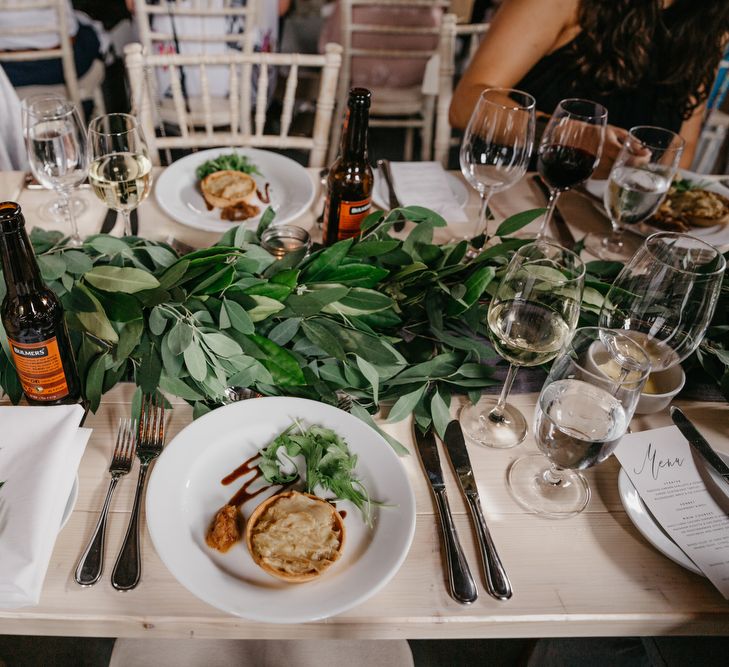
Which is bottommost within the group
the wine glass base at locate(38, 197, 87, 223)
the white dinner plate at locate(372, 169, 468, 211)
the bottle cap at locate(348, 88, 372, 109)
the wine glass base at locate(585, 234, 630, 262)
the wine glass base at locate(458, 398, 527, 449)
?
the wine glass base at locate(458, 398, 527, 449)

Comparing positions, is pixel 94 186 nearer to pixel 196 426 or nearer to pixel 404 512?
pixel 196 426

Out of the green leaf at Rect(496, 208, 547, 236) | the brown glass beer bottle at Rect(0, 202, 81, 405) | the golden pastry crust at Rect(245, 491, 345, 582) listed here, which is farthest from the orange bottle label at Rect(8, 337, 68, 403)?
the green leaf at Rect(496, 208, 547, 236)

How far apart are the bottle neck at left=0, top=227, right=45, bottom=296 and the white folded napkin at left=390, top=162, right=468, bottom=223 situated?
75 cm

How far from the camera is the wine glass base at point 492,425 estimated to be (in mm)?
866

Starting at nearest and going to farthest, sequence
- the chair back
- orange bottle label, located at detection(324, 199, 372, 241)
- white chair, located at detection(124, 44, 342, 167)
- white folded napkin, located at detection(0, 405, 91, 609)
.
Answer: white folded napkin, located at detection(0, 405, 91, 609), orange bottle label, located at detection(324, 199, 372, 241), white chair, located at detection(124, 44, 342, 167), the chair back

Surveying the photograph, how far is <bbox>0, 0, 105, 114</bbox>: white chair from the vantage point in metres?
2.32

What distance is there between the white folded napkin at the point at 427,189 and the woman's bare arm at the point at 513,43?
15.0 inches

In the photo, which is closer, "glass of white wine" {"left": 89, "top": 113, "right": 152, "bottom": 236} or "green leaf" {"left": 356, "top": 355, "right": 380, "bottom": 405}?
"green leaf" {"left": 356, "top": 355, "right": 380, "bottom": 405}

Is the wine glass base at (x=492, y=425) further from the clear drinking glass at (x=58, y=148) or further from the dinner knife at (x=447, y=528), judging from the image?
the clear drinking glass at (x=58, y=148)

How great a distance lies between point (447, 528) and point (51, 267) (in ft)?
1.96

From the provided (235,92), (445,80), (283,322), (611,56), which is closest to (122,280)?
(283,322)

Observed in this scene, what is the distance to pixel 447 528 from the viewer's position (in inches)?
28.6

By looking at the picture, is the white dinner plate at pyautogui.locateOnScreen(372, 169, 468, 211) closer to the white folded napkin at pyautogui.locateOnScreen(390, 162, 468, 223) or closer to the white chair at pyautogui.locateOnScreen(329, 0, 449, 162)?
the white folded napkin at pyautogui.locateOnScreen(390, 162, 468, 223)

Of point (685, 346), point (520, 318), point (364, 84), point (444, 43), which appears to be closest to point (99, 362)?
point (520, 318)
